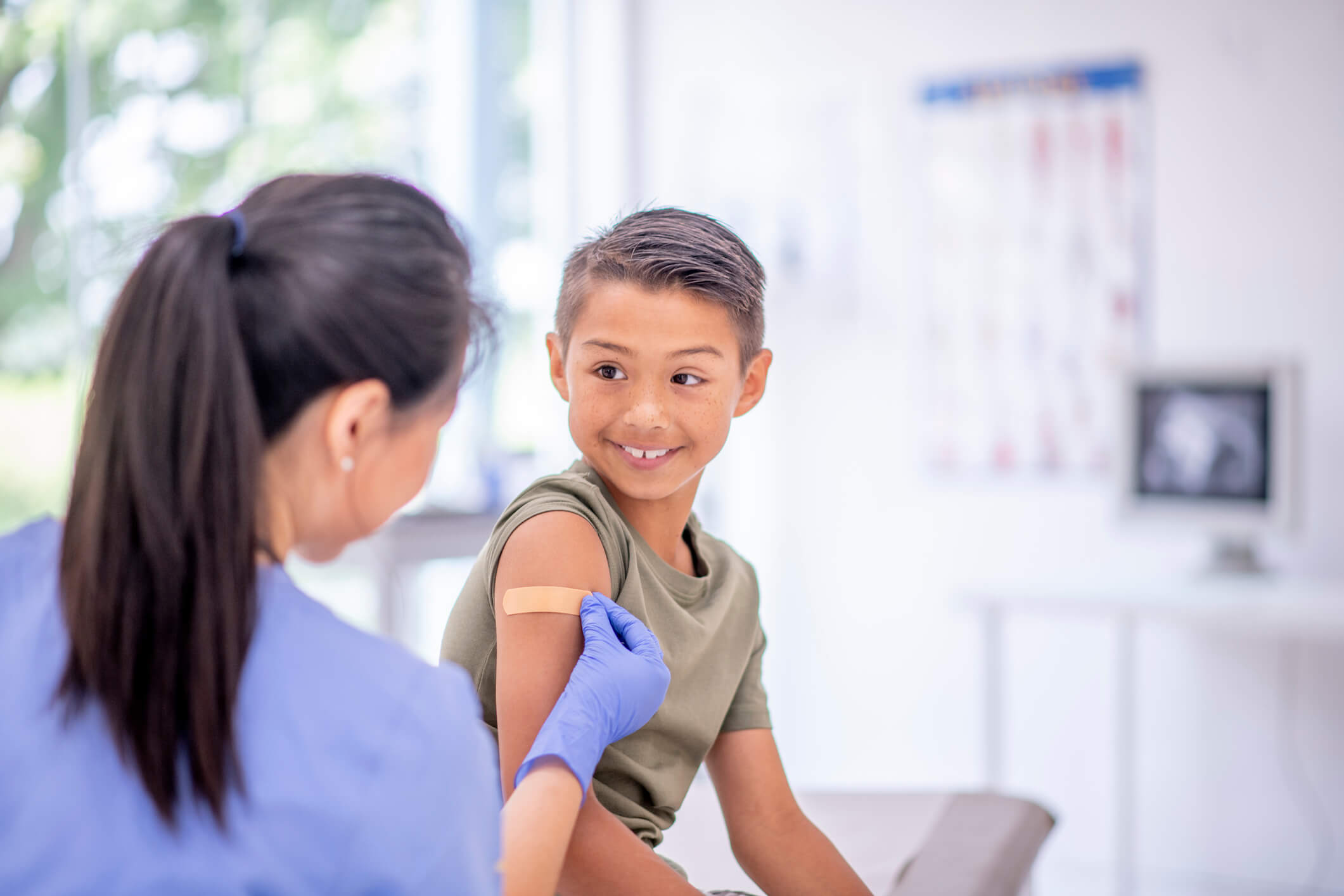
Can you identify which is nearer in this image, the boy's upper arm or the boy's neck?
the boy's upper arm

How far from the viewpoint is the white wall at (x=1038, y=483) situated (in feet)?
9.05

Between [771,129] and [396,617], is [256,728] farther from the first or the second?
[771,129]

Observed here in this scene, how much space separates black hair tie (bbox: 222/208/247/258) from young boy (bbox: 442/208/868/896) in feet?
1.22

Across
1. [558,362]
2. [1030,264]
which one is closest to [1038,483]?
[1030,264]

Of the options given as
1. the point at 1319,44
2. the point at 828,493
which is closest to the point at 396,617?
the point at 828,493

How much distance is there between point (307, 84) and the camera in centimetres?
294

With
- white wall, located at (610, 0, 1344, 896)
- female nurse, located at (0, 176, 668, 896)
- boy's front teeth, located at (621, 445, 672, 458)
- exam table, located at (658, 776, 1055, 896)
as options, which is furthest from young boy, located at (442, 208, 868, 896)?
white wall, located at (610, 0, 1344, 896)

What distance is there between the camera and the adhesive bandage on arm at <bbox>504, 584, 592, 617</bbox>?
90cm

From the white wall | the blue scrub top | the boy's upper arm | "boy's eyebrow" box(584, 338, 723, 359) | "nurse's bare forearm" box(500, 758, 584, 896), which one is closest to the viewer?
the blue scrub top

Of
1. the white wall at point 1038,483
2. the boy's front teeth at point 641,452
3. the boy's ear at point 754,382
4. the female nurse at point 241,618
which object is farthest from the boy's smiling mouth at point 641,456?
the white wall at point 1038,483

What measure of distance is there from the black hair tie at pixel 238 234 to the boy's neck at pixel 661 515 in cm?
48

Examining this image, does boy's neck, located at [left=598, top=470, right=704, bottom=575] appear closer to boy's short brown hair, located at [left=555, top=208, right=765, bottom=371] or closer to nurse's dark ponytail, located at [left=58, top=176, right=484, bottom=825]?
boy's short brown hair, located at [left=555, top=208, right=765, bottom=371]

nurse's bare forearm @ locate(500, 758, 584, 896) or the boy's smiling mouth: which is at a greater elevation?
the boy's smiling mouth

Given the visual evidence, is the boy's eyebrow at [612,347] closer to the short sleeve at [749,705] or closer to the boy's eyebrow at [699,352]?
the boy's eyebrow at [699,352]
